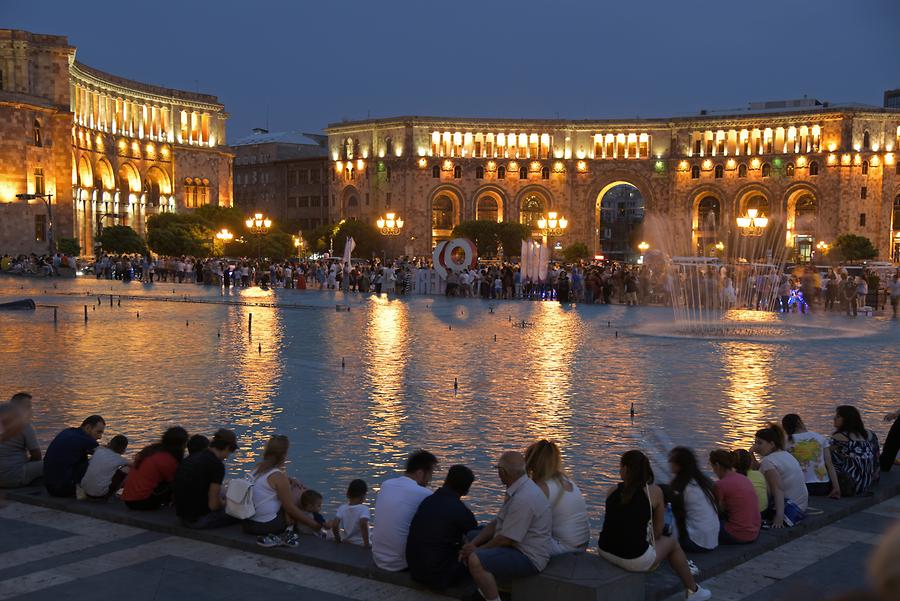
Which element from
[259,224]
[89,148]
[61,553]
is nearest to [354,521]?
[61,553]

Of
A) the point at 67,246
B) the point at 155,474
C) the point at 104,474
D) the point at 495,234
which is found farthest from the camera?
the point at 495,234

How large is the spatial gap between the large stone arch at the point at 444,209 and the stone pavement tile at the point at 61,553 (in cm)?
7484

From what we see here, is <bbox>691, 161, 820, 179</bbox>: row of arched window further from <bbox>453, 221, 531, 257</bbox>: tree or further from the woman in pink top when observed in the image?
the woman in pink top

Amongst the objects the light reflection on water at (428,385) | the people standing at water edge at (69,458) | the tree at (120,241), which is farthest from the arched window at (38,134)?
the people standing at water edge at (69,458)

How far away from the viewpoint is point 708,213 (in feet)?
264

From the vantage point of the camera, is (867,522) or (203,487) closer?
(203,487)

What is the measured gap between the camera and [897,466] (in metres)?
9.11

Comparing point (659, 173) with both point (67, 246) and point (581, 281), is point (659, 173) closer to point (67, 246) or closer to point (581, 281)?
point (581, 281)

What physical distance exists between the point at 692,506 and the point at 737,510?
Answer: 16.9 inches

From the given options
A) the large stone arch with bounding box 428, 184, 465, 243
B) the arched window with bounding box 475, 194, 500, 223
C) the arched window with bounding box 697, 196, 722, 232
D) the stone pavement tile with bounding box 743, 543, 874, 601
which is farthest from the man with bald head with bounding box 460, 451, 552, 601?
the arched window with bounding box 475, 194, 500, 223

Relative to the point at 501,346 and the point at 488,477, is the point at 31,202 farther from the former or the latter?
the point at 488,477

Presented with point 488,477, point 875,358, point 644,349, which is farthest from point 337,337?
point 488,477

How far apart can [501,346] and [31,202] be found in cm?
4545

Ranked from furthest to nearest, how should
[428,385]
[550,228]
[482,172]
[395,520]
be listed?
[482,172] < [550,228] < [428,385] < [395,520]
